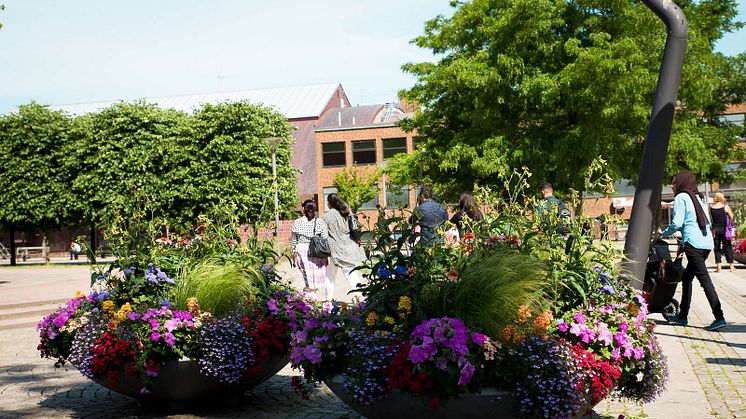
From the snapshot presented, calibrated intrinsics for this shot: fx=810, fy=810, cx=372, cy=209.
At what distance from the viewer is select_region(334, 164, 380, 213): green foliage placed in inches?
2271

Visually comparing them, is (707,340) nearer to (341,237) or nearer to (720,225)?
(341,237)

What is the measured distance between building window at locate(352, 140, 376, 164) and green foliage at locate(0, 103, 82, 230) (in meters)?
26.7

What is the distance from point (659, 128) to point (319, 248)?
633cm

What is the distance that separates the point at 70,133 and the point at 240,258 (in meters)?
34.3

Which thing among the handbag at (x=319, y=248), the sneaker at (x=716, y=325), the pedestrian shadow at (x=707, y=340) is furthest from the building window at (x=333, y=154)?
the pedestrian shadow at (x=707, y=340)

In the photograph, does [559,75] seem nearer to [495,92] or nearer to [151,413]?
[495,92]

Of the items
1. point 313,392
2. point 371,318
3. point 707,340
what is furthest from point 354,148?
point 371,318

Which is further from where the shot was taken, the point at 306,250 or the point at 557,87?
the point at 557,87

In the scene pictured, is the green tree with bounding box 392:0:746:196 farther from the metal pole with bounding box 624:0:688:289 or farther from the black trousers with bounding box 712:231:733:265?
the metal pole with bounding box 624:0:688:289

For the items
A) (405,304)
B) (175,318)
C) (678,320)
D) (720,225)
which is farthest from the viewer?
(720,225)

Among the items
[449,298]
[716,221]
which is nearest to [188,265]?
[449,298]

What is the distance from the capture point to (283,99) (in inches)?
2936

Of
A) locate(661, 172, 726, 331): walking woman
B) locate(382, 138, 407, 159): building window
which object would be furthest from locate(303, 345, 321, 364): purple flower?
locate(382, 138, 407, 159): building window

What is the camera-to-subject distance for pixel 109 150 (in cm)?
3703
